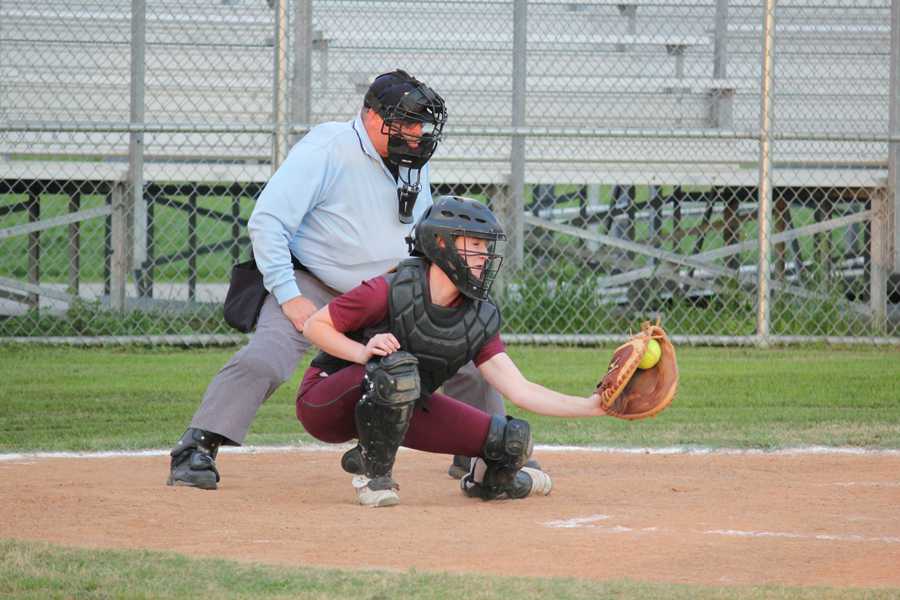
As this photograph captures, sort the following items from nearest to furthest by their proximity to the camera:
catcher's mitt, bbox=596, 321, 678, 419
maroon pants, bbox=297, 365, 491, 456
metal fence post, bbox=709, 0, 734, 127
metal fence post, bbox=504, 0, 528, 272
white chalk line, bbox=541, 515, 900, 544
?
1. white chalk line, bbox=541, 515, 900, 544
2. catcher's mitt, bbox=596, 321, 678, 419
3. maroon pants, bbox=297, 365, 491, 456
4. metal fence post, bbox=504, 0, 528, 272
5. metal fence post, bbox=709, 0, 734, 127

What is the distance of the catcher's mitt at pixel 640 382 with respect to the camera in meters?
4.66

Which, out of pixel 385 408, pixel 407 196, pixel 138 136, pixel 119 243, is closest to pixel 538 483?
pixel 385 408

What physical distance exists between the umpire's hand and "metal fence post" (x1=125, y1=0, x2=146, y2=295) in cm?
460

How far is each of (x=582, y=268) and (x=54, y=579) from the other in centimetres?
762

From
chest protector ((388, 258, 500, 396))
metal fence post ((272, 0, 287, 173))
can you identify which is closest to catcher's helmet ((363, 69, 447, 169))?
chest protector ((388, 258, 500, 396))

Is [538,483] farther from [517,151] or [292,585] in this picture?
[517,151]

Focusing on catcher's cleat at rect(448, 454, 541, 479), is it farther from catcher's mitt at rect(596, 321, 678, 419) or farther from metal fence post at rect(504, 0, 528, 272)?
metal fence post at rect(504, 0, 528, 272)

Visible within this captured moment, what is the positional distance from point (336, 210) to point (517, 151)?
539 cm

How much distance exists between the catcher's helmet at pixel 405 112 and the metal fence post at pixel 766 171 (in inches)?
202

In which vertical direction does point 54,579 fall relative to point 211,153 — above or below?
below

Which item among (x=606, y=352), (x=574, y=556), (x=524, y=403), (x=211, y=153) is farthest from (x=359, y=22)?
(x=574, y=556)

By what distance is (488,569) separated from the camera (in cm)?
384

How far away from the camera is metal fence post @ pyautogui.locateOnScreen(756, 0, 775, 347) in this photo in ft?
33.0

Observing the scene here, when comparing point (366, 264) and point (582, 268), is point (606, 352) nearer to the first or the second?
point (582, 268)
